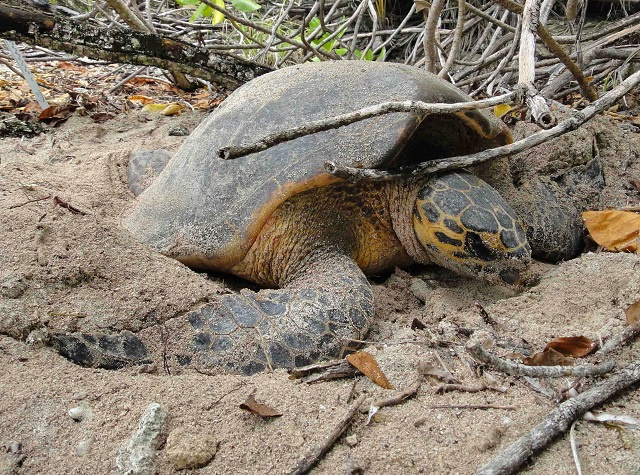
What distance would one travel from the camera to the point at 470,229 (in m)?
1.81

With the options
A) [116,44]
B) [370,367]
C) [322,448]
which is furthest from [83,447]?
[116,44]

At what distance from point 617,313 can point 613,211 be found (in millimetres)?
932

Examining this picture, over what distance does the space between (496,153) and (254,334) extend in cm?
95

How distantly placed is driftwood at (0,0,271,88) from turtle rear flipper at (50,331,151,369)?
83.4 inches

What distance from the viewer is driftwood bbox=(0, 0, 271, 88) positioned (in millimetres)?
2871

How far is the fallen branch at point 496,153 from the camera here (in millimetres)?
1634

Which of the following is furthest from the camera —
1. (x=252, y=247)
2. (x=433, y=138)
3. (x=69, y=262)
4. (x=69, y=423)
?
(x=433, y=138)

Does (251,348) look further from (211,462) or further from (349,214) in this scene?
(349,214)

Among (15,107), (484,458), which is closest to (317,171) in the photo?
(484,458)

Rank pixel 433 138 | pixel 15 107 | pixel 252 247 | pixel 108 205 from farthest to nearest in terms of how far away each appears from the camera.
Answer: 1. pixel 15 107
2. pixel 108 205
3. pixel 433 138
4. pixel 252 247

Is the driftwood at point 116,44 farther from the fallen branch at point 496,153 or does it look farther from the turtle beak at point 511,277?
the turtle beak at point 511,277

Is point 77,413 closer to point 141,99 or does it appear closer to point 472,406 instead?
point 472,406

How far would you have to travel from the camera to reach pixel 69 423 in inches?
45.6

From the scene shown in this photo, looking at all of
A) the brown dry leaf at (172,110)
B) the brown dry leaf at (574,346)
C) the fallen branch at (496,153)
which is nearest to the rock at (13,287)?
the fallen branch at (496,153)
